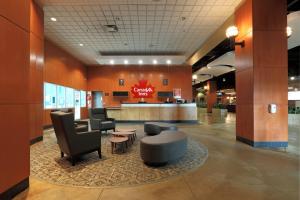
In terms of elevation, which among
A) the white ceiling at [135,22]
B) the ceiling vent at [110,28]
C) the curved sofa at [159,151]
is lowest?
the curved sofa at [159,151]

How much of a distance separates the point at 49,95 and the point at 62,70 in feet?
6.00

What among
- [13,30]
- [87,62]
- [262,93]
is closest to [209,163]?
[262,93]

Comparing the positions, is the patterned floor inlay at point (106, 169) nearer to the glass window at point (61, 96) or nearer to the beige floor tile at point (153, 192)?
the beige floor tile at point (153, 192)

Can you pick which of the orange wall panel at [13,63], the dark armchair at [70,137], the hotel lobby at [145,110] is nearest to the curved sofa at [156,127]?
the hotel lobby at [145,110]

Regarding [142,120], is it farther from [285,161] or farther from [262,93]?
[285,161]

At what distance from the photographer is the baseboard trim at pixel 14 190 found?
2.41 m

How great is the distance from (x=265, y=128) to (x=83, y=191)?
4834 mm

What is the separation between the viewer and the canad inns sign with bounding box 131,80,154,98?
13758mm

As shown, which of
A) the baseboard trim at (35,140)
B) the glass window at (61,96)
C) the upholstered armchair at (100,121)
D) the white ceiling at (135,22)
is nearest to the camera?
the baseboard trim at (35,140)

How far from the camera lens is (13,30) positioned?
2605 millimetres

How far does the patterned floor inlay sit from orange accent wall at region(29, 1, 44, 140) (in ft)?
4.39

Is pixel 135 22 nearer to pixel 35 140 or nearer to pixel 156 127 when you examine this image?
pixel 156 127

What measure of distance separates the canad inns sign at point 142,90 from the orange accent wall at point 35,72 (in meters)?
7.98

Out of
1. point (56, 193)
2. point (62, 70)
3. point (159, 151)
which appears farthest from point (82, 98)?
point (56, 193)
